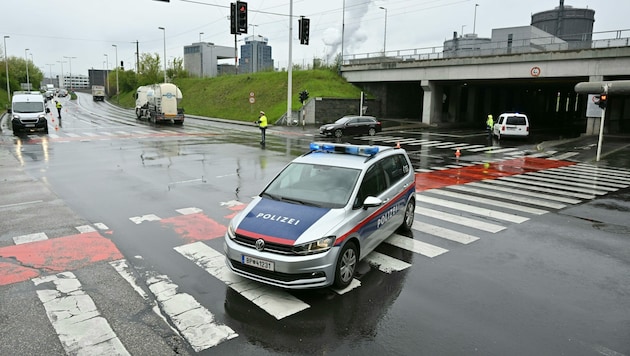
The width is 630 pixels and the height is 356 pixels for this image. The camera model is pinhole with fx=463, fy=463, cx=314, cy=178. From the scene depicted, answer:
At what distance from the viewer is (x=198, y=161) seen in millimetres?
18125

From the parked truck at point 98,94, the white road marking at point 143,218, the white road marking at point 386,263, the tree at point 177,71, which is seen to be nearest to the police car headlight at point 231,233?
the white road marking at point 386,263

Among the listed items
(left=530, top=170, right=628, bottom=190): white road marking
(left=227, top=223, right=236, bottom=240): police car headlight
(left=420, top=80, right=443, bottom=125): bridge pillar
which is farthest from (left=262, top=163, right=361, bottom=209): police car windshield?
(left=420, top=80, right=443, bottom=125): bridge pillar

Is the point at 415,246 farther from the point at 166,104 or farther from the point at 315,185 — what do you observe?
the point at 166,104

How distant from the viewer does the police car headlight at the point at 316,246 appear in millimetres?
5766

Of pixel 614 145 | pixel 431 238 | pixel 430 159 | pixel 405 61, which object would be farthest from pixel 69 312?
pixel 405 61

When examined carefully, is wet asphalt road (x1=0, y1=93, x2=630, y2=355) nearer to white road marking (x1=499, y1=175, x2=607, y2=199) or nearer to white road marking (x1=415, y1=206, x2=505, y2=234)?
white road marking (x1=415, y1=206, x2=505, y2=234)

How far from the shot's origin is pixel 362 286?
21.3 ft

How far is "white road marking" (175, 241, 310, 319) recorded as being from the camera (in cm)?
577

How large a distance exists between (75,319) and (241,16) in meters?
26.1

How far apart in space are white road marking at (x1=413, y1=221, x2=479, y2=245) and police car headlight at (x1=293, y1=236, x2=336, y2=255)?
12.0 feet

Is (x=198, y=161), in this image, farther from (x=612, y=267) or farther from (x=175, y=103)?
(x=175, y=103)

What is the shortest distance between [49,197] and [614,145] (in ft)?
98.6

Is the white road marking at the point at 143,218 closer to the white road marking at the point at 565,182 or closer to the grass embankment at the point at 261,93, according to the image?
the white road marking at the point at 565,182

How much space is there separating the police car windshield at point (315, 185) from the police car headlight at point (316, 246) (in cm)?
69
